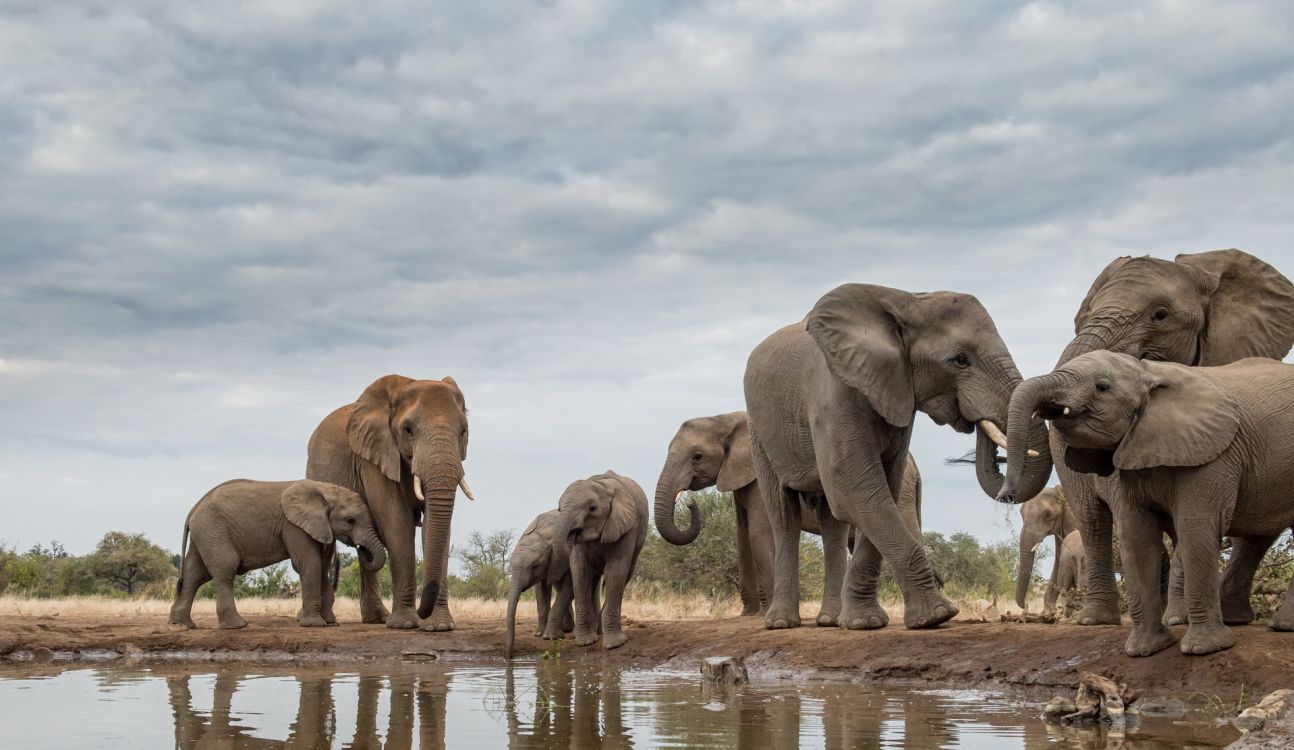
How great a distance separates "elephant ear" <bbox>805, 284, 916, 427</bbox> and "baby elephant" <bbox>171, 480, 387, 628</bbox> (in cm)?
731

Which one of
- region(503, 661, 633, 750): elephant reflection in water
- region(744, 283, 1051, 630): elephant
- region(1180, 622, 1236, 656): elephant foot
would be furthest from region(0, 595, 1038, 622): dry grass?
region(1180, 622, 1236, 656): elephant foot

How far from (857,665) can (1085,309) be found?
3.14 m

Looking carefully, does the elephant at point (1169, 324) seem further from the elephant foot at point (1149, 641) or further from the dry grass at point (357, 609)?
the dry grass at point (357, 609)

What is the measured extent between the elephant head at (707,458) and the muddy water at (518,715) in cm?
479

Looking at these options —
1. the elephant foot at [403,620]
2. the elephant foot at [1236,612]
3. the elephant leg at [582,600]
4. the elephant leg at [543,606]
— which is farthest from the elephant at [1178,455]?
the elephant foot at [403,620]

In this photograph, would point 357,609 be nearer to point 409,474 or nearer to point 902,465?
point 409,474

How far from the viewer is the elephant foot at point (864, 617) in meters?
11.3

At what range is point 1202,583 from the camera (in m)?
8.18

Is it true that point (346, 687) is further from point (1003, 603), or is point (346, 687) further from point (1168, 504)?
point (1003, 603)

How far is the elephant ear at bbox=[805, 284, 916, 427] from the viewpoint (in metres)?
10.5

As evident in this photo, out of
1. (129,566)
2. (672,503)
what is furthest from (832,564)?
(129,566)

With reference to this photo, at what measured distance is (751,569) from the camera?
1605 centimetres

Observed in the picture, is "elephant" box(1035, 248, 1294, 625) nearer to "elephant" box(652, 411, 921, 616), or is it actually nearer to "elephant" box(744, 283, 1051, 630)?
"elephant" box(744, 283, 1051, 630)

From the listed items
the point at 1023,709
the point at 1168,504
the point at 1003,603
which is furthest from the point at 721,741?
the point at 1003,603
